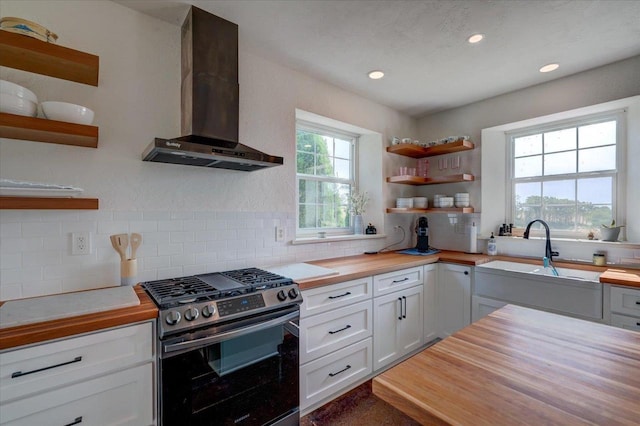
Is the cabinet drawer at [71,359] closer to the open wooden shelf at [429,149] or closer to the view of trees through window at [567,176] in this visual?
the open wooden shelf at [429,149]

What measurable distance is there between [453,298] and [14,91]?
3.26m

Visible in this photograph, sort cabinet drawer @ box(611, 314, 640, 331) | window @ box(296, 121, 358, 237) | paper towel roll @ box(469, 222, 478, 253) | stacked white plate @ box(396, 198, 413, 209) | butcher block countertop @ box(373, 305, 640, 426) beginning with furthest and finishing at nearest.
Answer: stacked white plate @ box(396, 198, 413, 209), paper towel roll @ box(469, 222, 478, 253), window @ box(296, 121, 358, 237), cabinet drawer @ box(611, 314, 640, 331), butcher block countertop @ box(373, 305, 640, 426)

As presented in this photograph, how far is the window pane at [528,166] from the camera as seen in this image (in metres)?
3.05

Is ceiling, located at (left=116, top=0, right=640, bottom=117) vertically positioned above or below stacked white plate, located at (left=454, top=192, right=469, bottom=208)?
above

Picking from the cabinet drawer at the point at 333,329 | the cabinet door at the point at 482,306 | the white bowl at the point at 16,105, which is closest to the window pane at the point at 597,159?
the cabinet door at the point at 482,306

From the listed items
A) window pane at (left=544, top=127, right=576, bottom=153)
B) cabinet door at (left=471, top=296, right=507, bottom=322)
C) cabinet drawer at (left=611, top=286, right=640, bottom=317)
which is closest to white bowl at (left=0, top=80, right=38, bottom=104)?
cabinet door at (left=471, top=296, right=507, bottom=322)

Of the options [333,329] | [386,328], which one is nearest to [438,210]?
[386,328]

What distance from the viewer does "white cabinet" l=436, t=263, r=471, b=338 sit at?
2682mm

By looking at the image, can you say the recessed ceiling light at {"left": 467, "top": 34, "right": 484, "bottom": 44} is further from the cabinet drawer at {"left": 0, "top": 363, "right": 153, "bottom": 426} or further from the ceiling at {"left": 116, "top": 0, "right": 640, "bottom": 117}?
the cabinet drawer at {"left": 0, "top": 363, "right": 153, "bottom": 426}

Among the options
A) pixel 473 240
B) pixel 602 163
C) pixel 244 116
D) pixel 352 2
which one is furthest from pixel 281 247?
pixel 602 163

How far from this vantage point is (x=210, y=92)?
1.85 metres

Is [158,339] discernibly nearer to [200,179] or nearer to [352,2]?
[200,179]

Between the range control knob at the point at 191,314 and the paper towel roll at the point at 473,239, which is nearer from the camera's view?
the range control knob at the point at 191,314

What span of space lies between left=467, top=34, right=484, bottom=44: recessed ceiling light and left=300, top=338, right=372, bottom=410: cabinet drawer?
2276 millimetres
